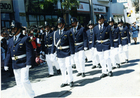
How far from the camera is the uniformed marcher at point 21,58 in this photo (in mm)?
4828

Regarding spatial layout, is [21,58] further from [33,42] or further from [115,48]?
[33,42]

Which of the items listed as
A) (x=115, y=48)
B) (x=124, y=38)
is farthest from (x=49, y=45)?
(x=124, y=38)

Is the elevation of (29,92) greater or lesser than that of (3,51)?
lesser

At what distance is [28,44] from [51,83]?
7.57 feet

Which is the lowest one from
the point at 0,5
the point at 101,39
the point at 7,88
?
the point at 7,88

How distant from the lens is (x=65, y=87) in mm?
6129

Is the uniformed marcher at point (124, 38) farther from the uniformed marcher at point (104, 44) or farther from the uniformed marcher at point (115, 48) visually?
the uniformed marcher at point (104, 44)

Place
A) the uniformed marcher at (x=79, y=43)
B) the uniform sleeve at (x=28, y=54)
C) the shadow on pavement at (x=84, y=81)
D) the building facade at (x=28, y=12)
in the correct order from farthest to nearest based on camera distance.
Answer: the building facade at (x=28, y=12) < the uniformed marcher at (x=79, y=43) < the shadow on pavement at (x=84, y=81) < the uniform sleeve at (x=28, y=54)

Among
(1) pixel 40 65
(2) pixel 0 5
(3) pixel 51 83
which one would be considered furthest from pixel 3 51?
(2) pixel 0 5

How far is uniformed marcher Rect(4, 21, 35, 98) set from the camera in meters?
4.83

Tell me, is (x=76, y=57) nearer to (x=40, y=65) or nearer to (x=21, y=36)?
(x=21, y=36)

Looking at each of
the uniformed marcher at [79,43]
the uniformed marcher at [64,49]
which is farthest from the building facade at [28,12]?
the uniformed marcher at [64,49]

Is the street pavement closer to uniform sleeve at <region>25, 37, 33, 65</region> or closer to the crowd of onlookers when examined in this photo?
uniform sleeve at <region>25, 37, 33, 65</region>

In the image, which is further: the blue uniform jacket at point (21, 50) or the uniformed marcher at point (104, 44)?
the uniformed marcher at point (104, 44)
